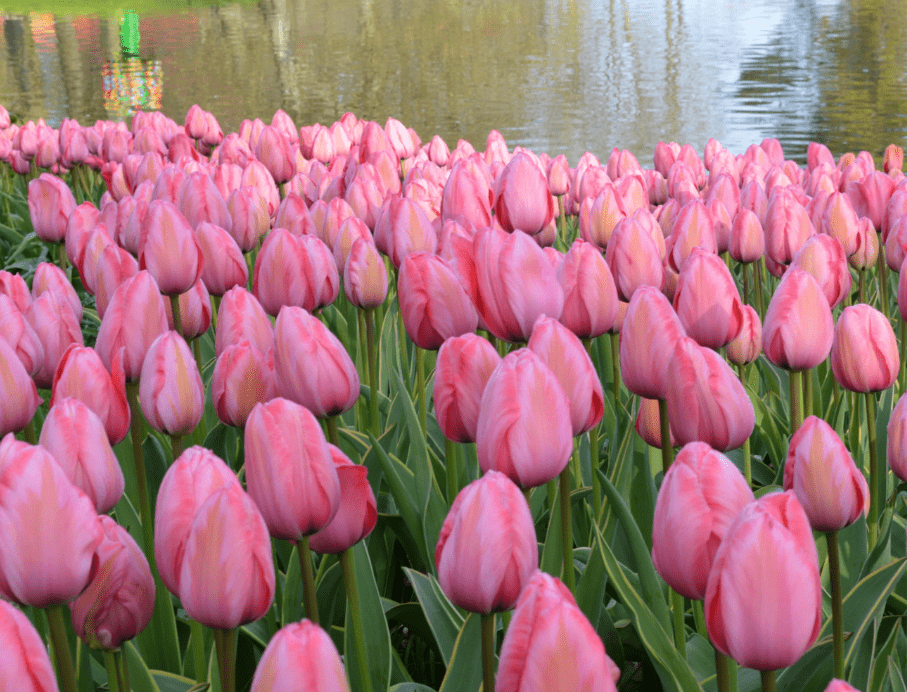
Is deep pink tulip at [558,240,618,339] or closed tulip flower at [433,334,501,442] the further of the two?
deep pink tulip at [558,240,618,339]

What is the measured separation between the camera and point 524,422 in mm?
1036

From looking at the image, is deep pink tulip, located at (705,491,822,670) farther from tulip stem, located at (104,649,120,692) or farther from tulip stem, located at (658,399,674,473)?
tulip stem, located at (104,649,120,692)

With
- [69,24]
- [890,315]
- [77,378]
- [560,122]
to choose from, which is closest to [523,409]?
[77,378]

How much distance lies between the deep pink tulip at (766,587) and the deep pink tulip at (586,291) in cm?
77

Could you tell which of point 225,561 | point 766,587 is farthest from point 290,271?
point 766,587

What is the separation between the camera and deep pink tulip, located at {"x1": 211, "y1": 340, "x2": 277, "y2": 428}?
140cm

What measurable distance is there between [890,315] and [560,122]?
35.5 feet

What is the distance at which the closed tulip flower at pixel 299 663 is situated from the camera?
684 mm

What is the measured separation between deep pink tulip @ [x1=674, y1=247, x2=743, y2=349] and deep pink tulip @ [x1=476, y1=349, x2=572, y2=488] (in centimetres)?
60

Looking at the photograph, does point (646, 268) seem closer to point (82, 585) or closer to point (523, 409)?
point (523, 409)

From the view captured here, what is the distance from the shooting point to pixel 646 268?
5.99 feet

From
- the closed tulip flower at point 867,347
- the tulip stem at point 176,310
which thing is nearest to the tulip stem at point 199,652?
the tulip stem at point 176,310

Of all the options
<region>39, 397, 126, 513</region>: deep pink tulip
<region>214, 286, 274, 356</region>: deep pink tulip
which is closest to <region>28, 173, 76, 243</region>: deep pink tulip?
<region>214, 286, 274, 356</region>: deep pink tulip

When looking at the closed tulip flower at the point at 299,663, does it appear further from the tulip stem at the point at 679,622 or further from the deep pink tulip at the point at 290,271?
the deep pink tulip at the point at 290,271
